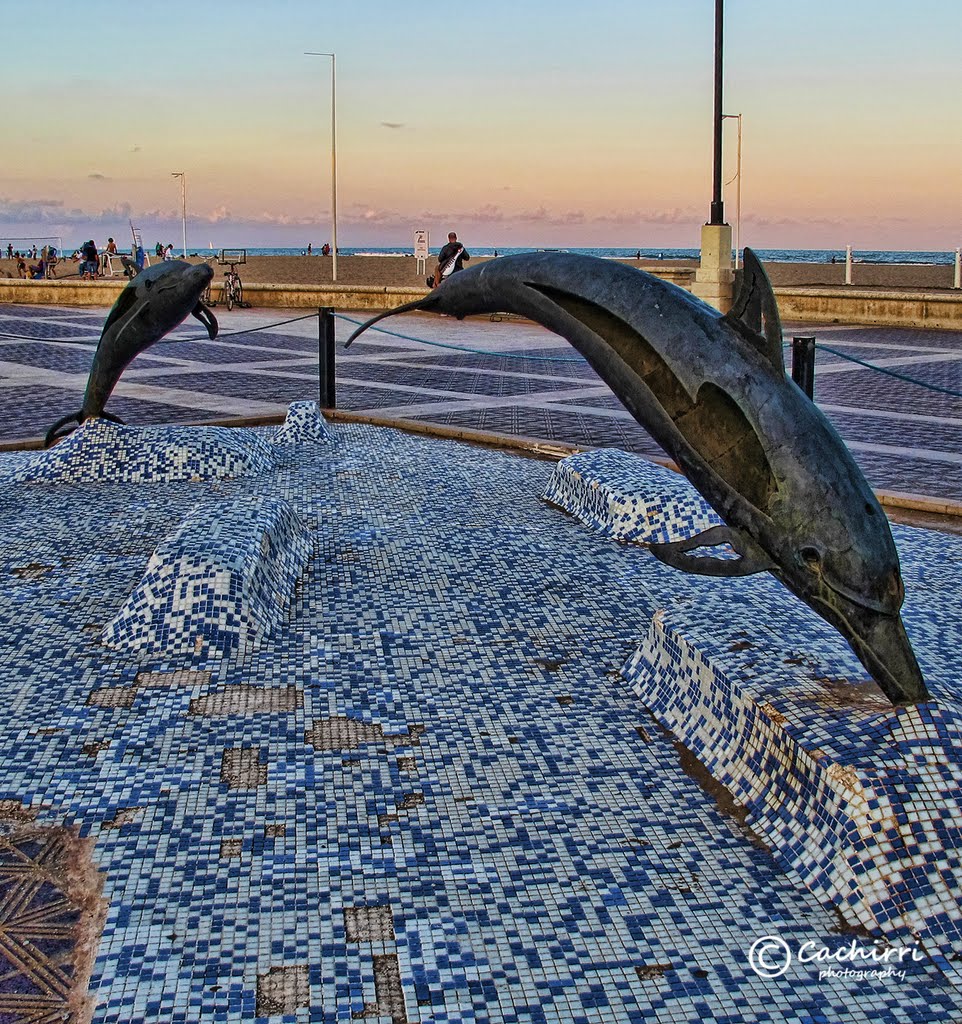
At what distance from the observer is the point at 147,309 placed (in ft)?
28.4

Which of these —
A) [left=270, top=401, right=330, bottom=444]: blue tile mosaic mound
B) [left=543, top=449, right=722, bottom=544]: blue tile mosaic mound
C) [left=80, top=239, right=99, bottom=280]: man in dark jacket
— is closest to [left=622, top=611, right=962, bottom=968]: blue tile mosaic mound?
[left=543, top=449, right=722, bottom=544]: blue tile mosaic mound

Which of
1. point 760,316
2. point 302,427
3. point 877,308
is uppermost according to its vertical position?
point 877,308

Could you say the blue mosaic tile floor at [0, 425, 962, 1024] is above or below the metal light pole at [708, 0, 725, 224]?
below

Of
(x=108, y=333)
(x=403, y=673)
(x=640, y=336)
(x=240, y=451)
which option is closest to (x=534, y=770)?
(x=403, y=673)

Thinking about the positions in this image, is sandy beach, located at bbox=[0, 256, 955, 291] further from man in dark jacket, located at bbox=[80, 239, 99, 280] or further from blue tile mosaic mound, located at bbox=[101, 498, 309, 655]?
blue tile mosaic mound, located at bbox=[101, 498, 309, 655]

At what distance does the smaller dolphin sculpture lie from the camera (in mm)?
8555

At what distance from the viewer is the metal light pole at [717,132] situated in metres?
20.0

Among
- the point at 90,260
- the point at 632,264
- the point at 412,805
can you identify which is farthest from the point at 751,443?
the point at 90,260

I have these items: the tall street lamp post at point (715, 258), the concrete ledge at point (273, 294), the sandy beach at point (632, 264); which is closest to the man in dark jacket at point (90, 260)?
the sandy beach at point (632, 264)

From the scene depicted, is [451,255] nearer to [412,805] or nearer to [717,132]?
[717,132]

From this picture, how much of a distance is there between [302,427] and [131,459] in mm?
1806

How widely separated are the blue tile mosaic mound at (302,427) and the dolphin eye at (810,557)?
6.80 metres

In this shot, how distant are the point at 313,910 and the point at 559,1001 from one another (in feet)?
2.60

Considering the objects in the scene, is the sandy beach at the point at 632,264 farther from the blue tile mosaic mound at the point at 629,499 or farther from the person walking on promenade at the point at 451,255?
the blue tile mosaic mound at the point at 629,499
